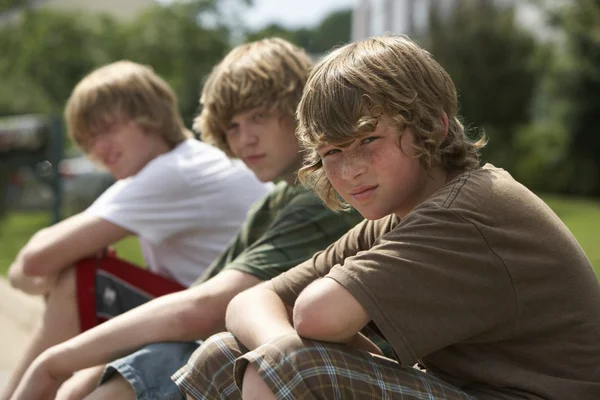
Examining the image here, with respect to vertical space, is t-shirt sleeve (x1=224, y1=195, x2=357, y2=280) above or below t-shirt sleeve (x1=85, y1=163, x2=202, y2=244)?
above

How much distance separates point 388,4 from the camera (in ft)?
82.6

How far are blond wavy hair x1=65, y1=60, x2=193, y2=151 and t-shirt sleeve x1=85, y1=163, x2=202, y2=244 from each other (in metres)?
0.33

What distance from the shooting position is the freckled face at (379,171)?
7.25 ft

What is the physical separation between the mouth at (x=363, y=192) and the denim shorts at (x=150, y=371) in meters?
0.86

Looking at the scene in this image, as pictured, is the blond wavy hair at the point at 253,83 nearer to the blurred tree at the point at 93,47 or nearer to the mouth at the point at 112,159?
the mouth at the point at 112,159

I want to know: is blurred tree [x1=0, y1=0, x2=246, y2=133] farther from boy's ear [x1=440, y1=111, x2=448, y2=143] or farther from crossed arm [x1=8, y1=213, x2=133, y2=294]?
boy's ear [x1=440, y1=111, x2=448, y2=143]

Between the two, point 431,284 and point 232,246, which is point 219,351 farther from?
point 232,246

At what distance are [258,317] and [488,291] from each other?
0.56 m

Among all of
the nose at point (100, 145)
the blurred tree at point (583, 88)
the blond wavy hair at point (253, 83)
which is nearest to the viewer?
the blond wavy hair at point (253, 83)

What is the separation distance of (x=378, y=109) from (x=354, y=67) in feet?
0.38

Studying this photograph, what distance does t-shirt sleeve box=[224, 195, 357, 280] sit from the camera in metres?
2.84

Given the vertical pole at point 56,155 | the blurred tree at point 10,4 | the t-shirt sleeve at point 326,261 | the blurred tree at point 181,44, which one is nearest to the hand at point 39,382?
the t-shirt sleeve at point 326,261

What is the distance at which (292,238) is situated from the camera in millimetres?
2891

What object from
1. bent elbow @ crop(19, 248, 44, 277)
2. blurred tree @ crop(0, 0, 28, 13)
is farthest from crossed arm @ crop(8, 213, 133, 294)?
blurred tree @ crop(0, 0, 28, 13)
